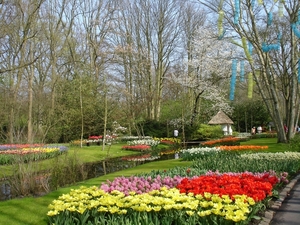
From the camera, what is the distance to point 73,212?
15.3 ft

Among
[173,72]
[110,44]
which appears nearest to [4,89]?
[110,44]

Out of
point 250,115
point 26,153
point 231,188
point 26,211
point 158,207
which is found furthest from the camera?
point 250,115

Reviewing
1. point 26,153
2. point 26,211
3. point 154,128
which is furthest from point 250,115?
point 26,211

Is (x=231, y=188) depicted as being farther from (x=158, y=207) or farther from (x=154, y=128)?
(x=154, y=128)

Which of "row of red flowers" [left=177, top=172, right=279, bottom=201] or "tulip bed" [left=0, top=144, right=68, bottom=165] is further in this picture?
"tulip bed" [left=0, top=144, right=68, bottom=165]

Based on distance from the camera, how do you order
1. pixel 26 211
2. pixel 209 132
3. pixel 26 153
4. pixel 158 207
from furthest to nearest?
pixel 209 132 < pixel 26 153 < pixel 26 211 < pixel 158 207

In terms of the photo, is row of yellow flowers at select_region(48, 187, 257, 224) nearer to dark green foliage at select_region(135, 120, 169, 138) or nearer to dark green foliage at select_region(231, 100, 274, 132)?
dark green foliage at select_region(135, 120, 169, 138)

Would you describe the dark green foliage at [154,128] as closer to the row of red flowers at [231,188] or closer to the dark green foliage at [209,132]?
the dark green foliage at [209,132]

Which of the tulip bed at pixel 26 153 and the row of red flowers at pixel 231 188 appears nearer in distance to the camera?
the row of red flowers at pixel 231 188

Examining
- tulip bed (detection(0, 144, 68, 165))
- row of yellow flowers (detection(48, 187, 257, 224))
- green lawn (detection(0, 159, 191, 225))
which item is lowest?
green lawn (detection(0, 159, 191, 225))

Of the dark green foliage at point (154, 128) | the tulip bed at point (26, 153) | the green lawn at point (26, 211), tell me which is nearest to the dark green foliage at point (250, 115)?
the dark green foliage at point (154, 128)

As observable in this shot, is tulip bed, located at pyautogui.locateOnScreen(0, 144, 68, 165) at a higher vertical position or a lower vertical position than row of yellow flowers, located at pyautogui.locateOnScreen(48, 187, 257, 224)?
higher

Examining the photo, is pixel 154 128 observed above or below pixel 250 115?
below

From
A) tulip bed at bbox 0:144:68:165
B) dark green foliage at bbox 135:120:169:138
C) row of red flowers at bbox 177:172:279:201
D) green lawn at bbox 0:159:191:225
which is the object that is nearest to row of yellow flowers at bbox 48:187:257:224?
row of red flowers at bbox 177:172:279:201
